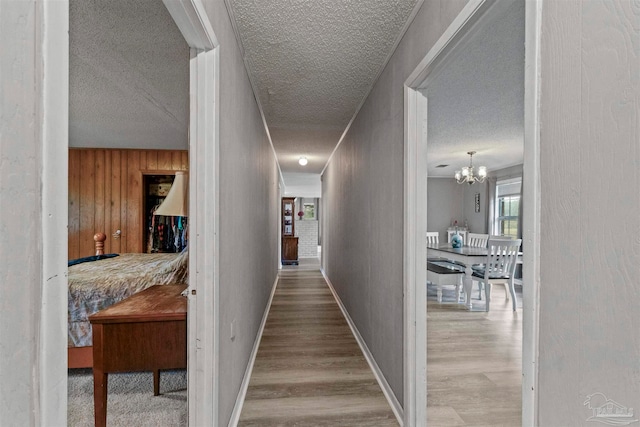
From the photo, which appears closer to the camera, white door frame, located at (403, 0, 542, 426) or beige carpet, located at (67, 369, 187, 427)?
white door frame, located at (403, 0, 542, 426)

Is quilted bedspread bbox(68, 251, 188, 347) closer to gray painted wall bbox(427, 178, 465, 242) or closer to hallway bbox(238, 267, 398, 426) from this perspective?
hallway bbox(238, 267, 398, 426)

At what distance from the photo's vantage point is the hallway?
1.76 metres

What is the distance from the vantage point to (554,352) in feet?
2.40

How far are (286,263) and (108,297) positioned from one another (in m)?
5.58

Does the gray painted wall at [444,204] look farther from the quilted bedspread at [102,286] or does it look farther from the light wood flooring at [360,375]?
the quilted bedspread at [102,286]

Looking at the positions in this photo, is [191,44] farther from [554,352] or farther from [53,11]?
[554,352]

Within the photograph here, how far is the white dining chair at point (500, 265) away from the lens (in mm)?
3801

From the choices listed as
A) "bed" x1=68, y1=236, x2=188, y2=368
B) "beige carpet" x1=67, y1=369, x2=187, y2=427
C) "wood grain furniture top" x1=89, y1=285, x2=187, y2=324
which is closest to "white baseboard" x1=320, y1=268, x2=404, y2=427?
"beige carpet" x1=67, y1=369, x2=187, y2=427

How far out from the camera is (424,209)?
1.61 metres

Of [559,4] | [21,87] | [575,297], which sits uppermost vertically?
[559,4]

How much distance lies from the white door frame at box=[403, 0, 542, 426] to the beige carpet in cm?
145

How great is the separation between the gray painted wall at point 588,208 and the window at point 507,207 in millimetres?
6057

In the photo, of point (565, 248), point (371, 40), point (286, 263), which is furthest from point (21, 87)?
point (286, 263)

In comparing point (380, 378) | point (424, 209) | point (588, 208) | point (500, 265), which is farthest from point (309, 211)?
point (588, 208)
